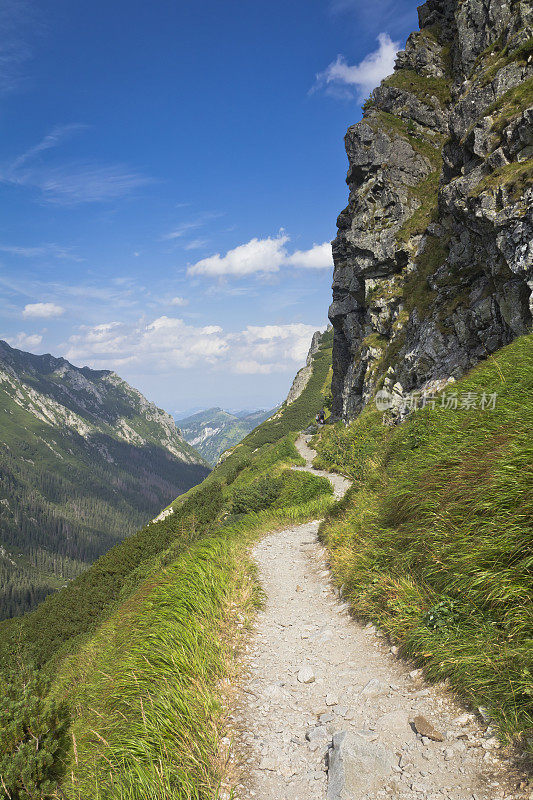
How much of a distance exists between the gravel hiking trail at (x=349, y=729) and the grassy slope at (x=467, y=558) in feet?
0.99

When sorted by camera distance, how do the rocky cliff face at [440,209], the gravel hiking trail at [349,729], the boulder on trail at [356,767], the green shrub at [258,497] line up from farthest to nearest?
the green shrub at [258,497], the rocky cliff face at [440,209], the boulder on trail at [356,767], the gravel hiking trail at [349,729]

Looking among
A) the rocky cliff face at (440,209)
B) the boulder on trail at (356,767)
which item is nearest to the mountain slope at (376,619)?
the boulder on trail at (356,767)

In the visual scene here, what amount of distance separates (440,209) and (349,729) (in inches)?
1274

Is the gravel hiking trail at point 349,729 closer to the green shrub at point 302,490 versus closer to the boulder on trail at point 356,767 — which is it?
the boulder on trail at point 356,767

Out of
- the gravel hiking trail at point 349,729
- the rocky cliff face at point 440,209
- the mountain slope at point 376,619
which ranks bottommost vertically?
the gravel hiking trail at point 349,729

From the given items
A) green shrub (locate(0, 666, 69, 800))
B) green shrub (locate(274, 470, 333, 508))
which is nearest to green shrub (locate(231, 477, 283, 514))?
green shrub (locate(274, 470, 333, 508))

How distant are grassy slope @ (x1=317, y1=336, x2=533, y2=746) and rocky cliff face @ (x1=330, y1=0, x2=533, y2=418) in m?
12.0

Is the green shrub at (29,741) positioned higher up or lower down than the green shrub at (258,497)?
higher up

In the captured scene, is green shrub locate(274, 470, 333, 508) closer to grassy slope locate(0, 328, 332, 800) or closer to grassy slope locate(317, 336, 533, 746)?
grassy slope locate(0, 328, 332, 800)

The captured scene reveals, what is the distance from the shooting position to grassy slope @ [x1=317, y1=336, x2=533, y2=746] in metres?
3.51

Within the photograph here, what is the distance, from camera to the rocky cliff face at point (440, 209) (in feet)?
57.4

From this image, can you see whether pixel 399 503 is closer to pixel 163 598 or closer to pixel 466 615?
pixel 466 615

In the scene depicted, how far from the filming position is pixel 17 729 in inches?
143

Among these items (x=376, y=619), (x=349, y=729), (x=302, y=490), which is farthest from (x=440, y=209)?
(x=349, y=729)
